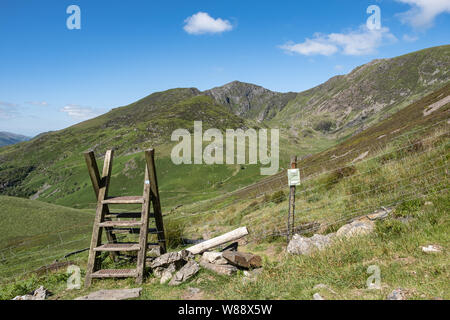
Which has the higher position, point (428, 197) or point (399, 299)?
point (428, 197)

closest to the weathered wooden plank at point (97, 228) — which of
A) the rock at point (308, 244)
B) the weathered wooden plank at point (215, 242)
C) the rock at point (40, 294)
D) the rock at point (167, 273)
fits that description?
the rock at point (40, 294)

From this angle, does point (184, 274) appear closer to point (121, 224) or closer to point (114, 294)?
point (114, 294)

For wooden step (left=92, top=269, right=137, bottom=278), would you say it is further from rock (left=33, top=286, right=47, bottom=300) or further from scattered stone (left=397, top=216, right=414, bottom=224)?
scattered stone (left=397, top=216, right=414, bottom=224)

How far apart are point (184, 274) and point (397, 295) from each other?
491cm

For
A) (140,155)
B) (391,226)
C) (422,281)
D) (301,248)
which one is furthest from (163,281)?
(140,155)

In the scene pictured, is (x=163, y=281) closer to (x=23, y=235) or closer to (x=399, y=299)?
(x=399, y=299)

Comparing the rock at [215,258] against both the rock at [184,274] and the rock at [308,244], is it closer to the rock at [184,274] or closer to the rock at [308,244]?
the rock at [184,274]

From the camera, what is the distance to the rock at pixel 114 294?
648 centimetres

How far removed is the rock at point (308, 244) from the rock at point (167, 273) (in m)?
3.60

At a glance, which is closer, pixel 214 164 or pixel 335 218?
pixel 335 218

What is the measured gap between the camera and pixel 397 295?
181 inches

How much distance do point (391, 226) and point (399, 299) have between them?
349 centimetres
